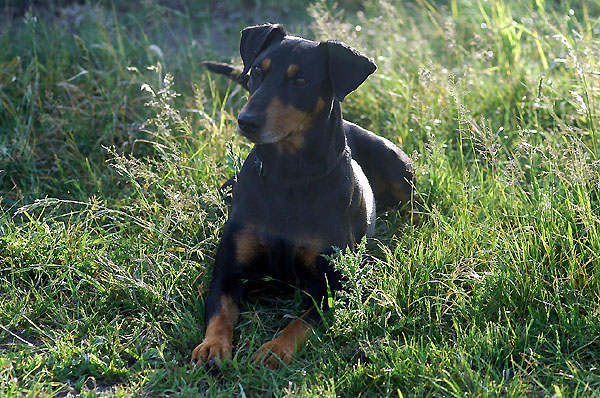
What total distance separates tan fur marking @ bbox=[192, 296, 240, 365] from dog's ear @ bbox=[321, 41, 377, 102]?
1024 millimetres

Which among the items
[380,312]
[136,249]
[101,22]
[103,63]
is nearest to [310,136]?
[380,312]

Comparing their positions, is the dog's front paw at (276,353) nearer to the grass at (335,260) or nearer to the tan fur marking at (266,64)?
the grass at (335,260)

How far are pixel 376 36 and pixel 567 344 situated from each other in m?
3.49

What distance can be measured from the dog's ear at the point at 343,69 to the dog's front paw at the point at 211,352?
1125mm

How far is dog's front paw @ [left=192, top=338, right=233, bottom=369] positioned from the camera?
2.84m

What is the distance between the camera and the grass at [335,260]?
111 inches

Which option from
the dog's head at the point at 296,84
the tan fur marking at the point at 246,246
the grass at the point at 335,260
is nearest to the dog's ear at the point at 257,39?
the dog's head at the point at 296,84

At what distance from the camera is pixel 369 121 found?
5.04m

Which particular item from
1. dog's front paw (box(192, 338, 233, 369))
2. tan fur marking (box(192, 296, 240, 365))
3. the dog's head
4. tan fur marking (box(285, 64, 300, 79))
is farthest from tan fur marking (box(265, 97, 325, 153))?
dog's front paw (box(192, 338, 233, 369))

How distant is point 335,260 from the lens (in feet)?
9.45

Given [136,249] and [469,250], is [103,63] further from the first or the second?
[469,250]

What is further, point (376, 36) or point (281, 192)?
point (376, 36)

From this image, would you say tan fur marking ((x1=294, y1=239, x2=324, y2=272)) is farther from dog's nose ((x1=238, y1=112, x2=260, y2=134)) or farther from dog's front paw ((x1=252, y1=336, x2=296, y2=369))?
dog's nose ((x1=238, y1=112, x2=260, y2=134))

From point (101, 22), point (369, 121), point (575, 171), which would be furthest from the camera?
point (101, 22)
